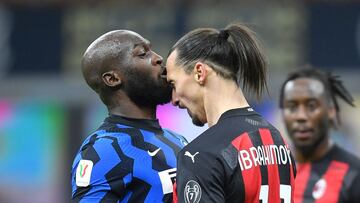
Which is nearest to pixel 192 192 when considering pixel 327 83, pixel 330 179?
pixel 330 179

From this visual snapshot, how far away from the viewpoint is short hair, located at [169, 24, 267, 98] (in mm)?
3639

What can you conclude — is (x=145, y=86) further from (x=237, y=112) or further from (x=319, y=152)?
(x=319, y=152)

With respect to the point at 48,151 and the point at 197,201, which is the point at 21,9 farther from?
the point at 197,201

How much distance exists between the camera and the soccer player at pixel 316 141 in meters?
6.01

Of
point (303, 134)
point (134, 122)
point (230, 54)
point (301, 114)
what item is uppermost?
point (230, 54)

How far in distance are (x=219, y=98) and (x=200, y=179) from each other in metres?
0.33

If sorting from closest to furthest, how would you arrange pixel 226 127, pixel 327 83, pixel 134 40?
1. pixel 226 127
2. pixel 134 40
3. pixel 327 83

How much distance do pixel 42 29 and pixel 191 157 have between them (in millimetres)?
7511

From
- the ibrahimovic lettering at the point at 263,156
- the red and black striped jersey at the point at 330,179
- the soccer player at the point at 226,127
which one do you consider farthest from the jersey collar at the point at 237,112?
the red and black striped jersey at the point at 330,179

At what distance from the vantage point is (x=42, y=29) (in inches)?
425

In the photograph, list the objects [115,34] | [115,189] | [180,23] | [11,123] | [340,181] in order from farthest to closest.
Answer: [11,123], [180,23], [340,181], [115,34], [115,189]

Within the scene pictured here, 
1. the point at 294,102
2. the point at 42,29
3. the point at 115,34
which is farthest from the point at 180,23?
the point at 115,34

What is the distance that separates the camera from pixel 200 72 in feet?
11.9

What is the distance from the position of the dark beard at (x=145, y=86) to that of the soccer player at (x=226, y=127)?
1.04 ft
